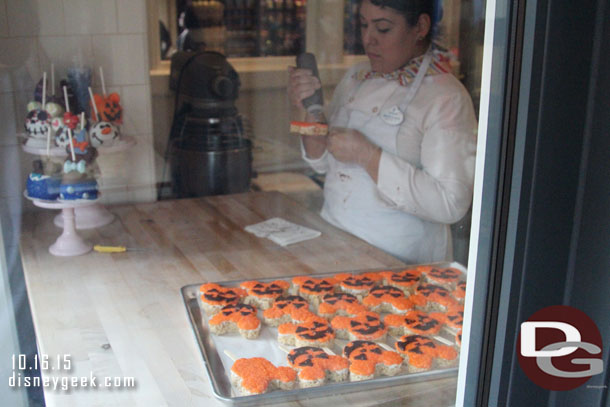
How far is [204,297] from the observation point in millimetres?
909

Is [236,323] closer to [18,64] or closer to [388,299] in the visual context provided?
[388,299]

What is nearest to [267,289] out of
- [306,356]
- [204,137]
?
[306,356]

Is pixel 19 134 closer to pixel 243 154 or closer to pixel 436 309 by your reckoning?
pixel 436 309

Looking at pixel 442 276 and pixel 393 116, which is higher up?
pixel 393 116

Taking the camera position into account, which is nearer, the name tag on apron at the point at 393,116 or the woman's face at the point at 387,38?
the woman's face at the point at 387,38

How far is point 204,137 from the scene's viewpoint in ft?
5.44

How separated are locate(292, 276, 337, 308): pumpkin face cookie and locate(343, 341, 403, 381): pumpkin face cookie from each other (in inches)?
6.8

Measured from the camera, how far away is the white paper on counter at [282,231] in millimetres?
1243

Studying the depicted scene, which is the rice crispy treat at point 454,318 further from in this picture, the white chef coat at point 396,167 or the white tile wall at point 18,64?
the white tile wall at point 18,64

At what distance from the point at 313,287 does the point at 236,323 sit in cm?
17

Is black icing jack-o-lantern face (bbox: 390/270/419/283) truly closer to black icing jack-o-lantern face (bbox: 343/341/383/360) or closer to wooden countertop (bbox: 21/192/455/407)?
wooden countertop (bbox: 21/192/455/407)

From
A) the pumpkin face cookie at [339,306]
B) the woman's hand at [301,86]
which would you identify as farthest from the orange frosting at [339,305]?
the woman's hand at [301,86]

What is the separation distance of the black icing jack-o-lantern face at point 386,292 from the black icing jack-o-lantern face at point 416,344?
4.8 inches

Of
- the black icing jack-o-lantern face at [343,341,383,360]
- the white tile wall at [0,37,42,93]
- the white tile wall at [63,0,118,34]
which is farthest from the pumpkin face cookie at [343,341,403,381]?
the white tile wall at [63,0,118,34]
